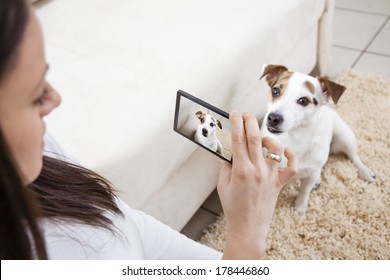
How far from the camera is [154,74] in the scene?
108 centimetres

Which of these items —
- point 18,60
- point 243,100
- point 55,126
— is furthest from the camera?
point 243,100

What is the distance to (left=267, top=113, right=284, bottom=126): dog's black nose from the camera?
1122mm

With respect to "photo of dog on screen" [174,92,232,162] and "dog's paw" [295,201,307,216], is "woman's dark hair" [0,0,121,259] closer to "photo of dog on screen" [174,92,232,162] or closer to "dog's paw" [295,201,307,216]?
"photo of dog on screen" [174,92,232,162]

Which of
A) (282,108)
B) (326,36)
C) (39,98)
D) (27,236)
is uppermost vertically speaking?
(39,98)

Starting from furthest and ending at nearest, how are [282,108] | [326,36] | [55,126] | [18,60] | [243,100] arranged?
[326,36] < [243,100] < [282,108] < [55,126] < [18,60]

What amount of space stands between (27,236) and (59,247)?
132 mm

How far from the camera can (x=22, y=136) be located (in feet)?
1.39

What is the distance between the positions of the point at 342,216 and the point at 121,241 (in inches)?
34.2

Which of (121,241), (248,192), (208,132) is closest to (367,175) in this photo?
(208,132)

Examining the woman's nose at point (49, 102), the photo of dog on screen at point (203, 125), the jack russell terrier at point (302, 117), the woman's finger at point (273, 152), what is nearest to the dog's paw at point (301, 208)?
the jack russell terrier at point (302, 117)

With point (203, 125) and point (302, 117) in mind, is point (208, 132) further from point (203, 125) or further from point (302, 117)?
point (302, 117)

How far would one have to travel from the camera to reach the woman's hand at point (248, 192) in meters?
0.65

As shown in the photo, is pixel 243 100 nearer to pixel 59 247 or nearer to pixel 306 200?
pixel 306 200

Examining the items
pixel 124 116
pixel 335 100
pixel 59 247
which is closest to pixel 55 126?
pixel 124 116
